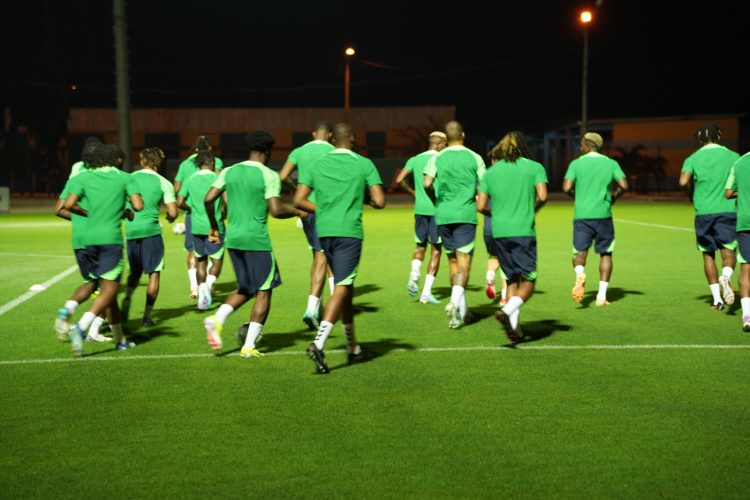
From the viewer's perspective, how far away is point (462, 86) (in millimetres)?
75062

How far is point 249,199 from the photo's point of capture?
8484 millimetres

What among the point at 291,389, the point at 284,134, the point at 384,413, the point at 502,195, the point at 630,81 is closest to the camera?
the point at 384,413

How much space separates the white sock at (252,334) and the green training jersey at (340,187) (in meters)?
1.11

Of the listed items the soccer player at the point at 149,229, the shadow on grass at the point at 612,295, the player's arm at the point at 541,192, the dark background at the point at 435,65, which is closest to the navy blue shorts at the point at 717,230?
the shadow on grass at the point at 612,295

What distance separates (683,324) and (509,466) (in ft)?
18.6

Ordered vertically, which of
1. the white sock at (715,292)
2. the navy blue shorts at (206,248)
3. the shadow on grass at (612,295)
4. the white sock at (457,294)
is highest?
the navy blue shorts at (206,248)

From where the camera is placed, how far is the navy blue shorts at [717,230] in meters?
11.3

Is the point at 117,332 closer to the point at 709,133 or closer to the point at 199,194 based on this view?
the point at 199,194

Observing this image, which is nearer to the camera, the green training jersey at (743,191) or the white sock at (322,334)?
the white sock at (322,334)

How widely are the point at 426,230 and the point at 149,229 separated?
3790mm

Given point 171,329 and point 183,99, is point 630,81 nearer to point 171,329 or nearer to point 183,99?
point 183,99

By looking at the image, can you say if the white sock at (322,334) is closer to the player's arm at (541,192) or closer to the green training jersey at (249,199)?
the green training jersey at (249,199)

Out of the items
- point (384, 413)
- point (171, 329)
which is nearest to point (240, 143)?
point (171, 329)

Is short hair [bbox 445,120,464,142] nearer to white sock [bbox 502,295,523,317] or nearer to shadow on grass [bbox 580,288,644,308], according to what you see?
white sock [bbox 502,295,523,317]
